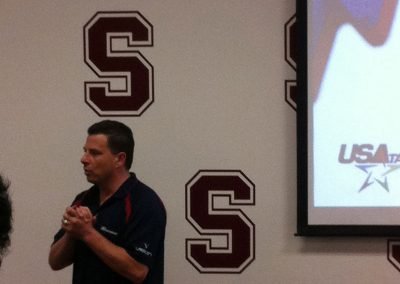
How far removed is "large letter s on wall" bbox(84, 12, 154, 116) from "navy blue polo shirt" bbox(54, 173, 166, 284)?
2.07ft

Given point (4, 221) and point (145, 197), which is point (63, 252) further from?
point (4, 221)

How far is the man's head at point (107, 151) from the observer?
233cm

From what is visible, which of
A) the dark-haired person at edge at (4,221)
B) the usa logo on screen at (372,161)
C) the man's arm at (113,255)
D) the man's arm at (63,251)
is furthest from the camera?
the usa logo on screen at (372,161)

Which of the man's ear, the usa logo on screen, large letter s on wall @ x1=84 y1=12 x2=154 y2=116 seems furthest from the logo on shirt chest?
the usa logo on screen

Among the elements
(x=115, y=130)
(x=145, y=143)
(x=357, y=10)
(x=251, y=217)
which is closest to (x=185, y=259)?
(x=251, y=217)

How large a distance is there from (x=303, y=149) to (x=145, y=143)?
656 millimetres

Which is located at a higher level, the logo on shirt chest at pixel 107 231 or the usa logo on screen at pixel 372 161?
the usa logo on screen at pixel 372 161

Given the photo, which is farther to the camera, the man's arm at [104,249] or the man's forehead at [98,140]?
the man's forehead at [98,140]

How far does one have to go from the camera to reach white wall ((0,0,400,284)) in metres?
2.86

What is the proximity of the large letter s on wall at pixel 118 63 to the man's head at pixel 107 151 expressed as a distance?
0.53 m

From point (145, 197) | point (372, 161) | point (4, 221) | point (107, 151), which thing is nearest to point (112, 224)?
point (145, 197)

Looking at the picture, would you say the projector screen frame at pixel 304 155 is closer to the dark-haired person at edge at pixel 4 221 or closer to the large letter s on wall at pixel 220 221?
the large letter s on wall at pixel 220 221

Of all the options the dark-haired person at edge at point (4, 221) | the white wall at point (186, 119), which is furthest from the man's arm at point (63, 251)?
the dark-haired person at edge at point (4, 221)

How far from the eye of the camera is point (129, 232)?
7.30 ft
